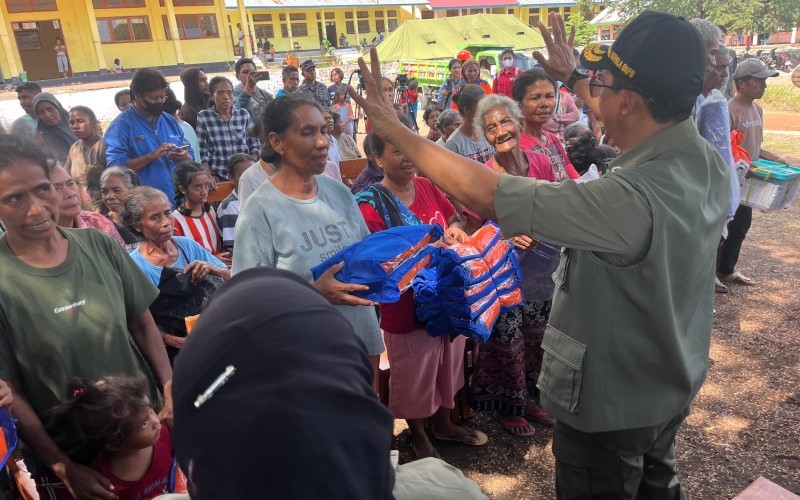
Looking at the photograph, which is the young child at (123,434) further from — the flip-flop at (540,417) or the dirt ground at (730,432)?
the flip-flop at (540,417)

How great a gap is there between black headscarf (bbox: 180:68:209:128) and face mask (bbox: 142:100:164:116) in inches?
63.0

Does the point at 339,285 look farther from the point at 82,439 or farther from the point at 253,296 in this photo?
the point at 253,296

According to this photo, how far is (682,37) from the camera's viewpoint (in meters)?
1.55

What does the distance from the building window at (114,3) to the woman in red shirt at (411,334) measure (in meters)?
31.9

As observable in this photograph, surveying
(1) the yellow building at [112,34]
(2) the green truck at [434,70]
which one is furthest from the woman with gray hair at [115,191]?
(1) the yellow building at [112,34]

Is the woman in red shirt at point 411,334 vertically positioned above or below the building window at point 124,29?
below

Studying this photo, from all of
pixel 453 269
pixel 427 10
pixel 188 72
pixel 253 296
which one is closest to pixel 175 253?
pixel 453 269

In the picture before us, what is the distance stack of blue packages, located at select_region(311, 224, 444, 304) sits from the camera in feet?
7.48

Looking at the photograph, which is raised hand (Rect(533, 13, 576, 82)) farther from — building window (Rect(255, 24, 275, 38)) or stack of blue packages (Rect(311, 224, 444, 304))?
building window (Rect(255, 24, 275, 38))

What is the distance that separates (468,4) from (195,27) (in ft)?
81.4

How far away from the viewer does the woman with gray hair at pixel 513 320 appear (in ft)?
10.9

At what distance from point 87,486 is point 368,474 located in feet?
5.68

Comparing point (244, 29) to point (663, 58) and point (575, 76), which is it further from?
point (663, 58)

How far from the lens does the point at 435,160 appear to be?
1.64 meters
